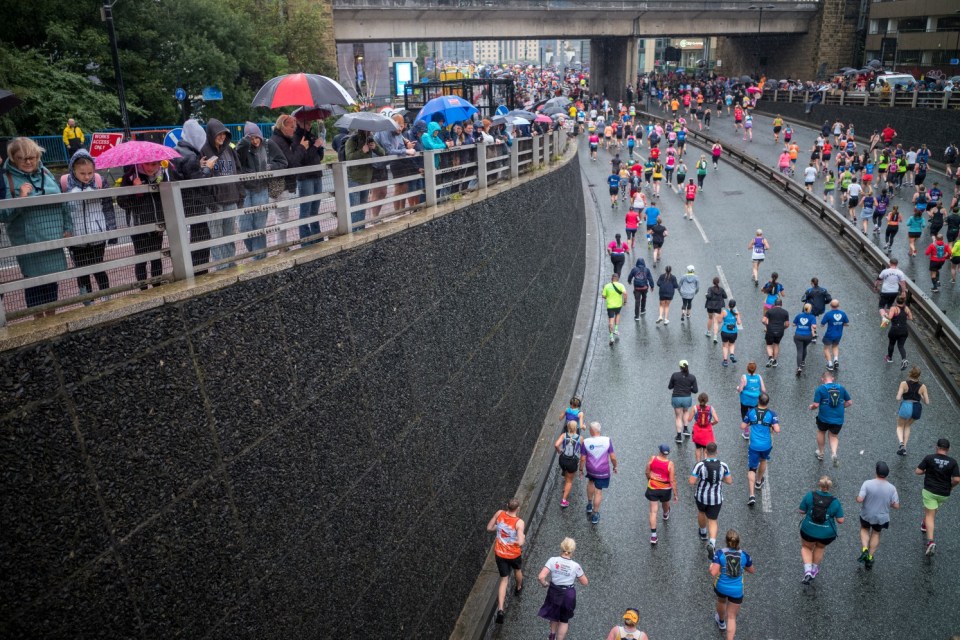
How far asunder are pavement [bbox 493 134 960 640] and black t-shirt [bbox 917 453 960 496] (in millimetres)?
903

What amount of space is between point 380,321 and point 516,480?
18.0 feet

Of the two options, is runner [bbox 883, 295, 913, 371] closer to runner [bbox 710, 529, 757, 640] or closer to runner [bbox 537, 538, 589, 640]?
runner [bbox 710, 529, 757, 640]

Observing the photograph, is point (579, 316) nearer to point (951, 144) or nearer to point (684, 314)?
point (684, 314)

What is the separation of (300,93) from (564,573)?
6.62 meters

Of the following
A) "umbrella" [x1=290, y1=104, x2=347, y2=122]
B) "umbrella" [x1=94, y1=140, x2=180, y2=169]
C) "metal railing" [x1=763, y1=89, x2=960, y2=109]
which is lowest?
"metal railing" [x1=763, y1=89, x2=960, y2=109]

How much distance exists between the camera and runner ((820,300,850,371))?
15.8 m

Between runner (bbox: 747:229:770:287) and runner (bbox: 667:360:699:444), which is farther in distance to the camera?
runner (bbox: 747:229:770:287)

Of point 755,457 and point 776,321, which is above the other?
point 776,321

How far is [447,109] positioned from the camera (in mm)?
15523

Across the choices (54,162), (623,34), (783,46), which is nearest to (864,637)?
(54,162)

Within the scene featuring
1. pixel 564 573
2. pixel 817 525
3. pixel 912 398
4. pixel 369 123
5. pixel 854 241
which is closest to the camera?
pixel 564 573

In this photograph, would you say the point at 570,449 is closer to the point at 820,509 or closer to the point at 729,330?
the point at 820,509

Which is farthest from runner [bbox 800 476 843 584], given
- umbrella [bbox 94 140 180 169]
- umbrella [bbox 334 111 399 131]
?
umbrella [bbox 94 140 180 169]

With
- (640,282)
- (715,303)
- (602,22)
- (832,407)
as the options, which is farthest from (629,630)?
(602,22)
